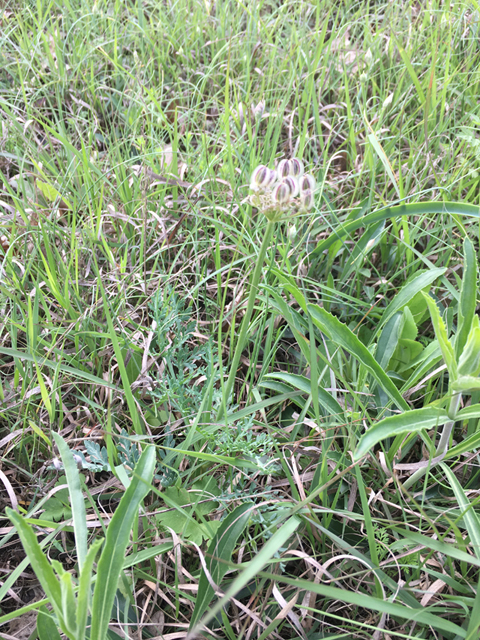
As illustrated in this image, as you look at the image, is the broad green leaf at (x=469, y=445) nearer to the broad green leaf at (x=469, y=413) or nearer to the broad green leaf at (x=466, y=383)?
the broad green leaf at (x=469, y=413)

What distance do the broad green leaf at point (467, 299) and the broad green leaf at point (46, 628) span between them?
3.98 ft

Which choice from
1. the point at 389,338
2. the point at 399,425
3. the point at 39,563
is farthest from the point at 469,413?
the point at 39,563

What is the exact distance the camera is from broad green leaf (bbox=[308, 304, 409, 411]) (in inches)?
54.1

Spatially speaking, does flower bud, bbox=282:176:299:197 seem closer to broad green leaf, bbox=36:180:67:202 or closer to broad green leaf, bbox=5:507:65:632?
broad green leaf, bbox=5:507:65:632

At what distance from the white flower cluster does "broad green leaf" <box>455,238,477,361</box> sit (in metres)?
0.56

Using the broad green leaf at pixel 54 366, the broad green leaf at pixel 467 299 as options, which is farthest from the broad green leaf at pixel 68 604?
the broad green leaf at pixel 467 299

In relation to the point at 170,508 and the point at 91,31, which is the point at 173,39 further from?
the point at 170,508

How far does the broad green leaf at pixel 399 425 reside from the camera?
3.50ft

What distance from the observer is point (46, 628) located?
1064 millimetres

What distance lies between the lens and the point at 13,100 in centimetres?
261

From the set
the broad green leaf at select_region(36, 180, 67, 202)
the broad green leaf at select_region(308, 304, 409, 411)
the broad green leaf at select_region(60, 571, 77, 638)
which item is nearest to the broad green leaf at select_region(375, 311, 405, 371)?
the broad green leaf at select_region(308, 304, 409, 411)

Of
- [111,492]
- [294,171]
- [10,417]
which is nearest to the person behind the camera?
[294,171]

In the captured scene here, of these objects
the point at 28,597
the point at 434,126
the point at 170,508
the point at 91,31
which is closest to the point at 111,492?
the point at 170,508

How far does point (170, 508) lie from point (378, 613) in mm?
610
